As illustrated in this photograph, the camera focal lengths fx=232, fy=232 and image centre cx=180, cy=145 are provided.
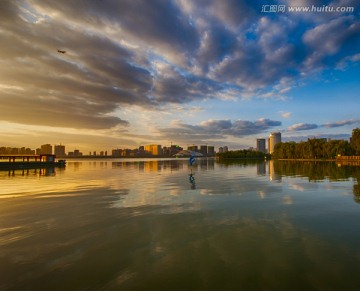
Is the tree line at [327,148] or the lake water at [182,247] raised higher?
the tree line at [327,148]

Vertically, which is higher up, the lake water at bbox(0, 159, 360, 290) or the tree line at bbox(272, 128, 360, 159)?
the tree line at bbox(272, 128, 360, 159)

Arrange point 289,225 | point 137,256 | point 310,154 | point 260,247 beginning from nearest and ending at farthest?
point 137,256
point 260,247
point 289,225
point 310,154

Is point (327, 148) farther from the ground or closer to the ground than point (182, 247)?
farther from the ground

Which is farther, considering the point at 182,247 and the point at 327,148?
the point at 327,148

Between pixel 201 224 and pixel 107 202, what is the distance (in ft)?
36.2

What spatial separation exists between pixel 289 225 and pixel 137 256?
9.54 m

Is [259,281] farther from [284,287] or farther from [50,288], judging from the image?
[50,288]

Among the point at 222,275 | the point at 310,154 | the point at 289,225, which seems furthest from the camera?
the point at 310,154

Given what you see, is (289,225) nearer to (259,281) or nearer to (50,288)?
(259,281)

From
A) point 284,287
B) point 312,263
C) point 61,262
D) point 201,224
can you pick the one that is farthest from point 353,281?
point 61,262

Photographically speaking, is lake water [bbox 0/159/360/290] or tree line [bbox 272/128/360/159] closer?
lake water [bbox 0/159/360/290]

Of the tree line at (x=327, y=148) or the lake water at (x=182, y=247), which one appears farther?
the tree line at (x=327, y=148)

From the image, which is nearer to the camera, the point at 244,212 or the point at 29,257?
the point at 29,257

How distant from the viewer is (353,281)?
8047 mm
